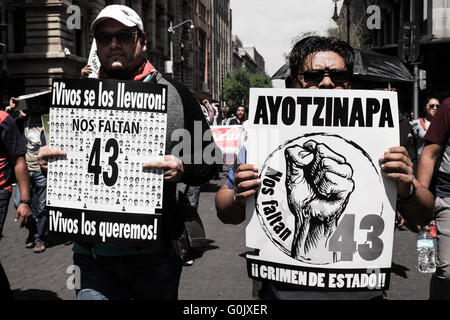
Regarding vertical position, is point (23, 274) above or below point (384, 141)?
below

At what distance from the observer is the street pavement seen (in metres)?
4.97

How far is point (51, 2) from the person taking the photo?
80.1 feet

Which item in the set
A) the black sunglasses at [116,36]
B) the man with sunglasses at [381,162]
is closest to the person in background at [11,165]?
the black sunglasses at [116,36]

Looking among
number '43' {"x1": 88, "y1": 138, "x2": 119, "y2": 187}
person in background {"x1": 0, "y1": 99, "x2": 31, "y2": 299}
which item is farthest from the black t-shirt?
number '43' {"x1": 88, "y1": 138, "x2": 119, "y2": 187}

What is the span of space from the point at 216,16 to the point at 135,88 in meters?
93.7

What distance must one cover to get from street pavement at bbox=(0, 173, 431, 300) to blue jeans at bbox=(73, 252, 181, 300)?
2256mm

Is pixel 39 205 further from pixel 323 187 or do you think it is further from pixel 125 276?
pixel 323 187

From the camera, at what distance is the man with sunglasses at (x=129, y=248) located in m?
2.55

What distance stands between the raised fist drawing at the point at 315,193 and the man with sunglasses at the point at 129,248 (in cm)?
63

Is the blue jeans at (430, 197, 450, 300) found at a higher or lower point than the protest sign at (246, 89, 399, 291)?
lower

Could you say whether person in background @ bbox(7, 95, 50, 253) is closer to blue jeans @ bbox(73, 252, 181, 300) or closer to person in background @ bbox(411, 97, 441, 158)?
blue jeans @ bbox(73, 252, 181, 300)

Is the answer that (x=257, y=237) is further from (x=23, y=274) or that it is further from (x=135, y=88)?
(x=23, y=274)

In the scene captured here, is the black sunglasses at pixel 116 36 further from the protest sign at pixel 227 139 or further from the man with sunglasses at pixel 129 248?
the protest sign at pixel 227 139
